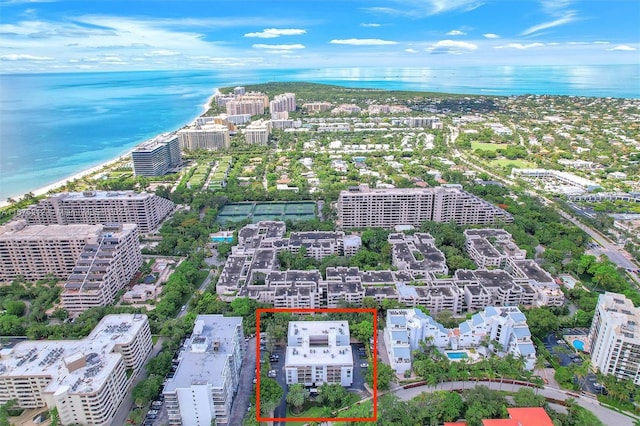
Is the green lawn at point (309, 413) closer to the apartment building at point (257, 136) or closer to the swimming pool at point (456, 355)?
the swimming pool at point (456, 355)

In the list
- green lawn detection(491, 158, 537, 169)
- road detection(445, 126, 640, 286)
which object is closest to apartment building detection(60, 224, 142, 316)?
road detection(445, 126, 640, 286)

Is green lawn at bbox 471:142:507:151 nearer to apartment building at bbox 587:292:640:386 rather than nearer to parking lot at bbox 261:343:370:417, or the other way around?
apartment building at bbox 587:292:640:386

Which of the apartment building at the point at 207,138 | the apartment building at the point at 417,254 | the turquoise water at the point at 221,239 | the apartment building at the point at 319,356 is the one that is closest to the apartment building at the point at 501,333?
the apartment building at the point at 417,254

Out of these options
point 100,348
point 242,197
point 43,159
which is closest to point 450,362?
point 100,348

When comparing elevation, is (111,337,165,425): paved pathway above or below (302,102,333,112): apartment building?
below

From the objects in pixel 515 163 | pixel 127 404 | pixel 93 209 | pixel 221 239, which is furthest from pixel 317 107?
pixel 127 404

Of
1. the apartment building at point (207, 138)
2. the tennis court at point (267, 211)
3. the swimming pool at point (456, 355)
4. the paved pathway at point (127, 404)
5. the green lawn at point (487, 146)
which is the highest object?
the apartment building at point (207, 138)

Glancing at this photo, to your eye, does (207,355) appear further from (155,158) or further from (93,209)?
(155,158)

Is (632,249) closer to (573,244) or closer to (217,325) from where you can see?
(573,244)
